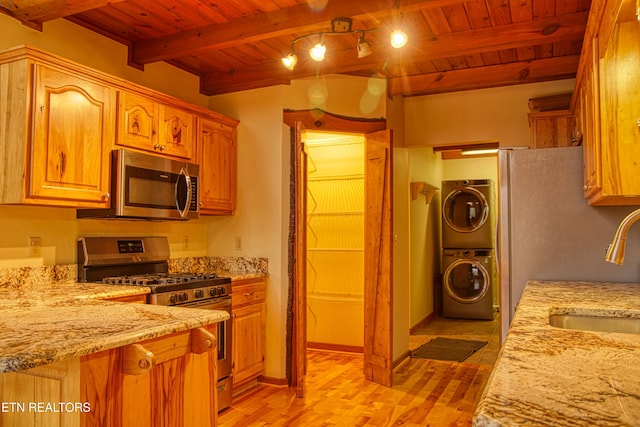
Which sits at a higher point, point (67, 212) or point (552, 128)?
point (552, 128)

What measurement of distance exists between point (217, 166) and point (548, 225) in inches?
92.5

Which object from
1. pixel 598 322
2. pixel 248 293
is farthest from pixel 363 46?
pixel 248 293

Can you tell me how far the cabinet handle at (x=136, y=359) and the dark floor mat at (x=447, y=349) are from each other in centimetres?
353


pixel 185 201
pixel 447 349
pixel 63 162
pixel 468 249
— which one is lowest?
pixel 447 349

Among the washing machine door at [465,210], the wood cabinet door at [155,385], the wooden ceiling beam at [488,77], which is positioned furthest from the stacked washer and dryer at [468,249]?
the wood cabinet door at [155,385]

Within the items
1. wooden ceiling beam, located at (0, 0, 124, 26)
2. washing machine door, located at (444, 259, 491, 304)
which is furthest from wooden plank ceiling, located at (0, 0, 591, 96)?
washing machine door, located at (444, 259, 491, 304)

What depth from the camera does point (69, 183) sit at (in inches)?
104

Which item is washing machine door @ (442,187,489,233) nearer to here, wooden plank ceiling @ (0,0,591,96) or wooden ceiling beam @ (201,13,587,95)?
wooden plank ceiling @ (0,0,591,96)

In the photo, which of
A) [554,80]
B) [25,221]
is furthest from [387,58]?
[25,221]

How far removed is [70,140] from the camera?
2.64 metres

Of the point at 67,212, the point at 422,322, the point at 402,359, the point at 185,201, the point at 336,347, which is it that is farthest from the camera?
the point at 422,322

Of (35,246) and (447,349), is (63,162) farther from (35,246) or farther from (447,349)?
(447,349)

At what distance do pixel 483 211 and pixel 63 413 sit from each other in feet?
20.1

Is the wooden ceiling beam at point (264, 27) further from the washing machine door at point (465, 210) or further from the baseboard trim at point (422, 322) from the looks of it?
the washing machine door at point (465, 210)
